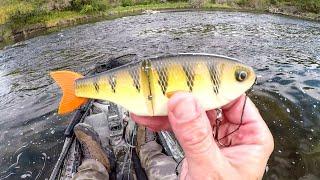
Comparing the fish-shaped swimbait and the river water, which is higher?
the fish-shaped swimbait

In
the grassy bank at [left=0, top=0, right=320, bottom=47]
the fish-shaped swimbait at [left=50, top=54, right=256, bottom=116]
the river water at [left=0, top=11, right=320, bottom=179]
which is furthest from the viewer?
the grassy bank at [left=0, top=0, right=320, bottom=47]

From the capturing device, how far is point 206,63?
268cm

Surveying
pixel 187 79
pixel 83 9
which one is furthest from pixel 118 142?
pixel 83 9

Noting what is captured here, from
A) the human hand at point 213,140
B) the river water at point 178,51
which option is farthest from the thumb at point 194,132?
the river water at point 178,51

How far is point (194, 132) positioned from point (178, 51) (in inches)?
799

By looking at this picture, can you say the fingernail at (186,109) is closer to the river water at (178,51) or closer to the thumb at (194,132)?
the thumb at (194,132)

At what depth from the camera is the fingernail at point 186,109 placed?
2.55 meters

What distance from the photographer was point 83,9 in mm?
46438

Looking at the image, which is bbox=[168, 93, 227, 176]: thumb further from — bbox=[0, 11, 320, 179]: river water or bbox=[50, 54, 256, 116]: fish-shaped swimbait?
bbox=[0, 11, 320, 179]: river water

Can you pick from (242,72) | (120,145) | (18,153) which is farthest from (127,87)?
(18,153)

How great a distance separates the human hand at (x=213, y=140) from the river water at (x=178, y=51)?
266 inches

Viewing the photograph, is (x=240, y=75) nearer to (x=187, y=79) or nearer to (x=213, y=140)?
(x=187, y=79)

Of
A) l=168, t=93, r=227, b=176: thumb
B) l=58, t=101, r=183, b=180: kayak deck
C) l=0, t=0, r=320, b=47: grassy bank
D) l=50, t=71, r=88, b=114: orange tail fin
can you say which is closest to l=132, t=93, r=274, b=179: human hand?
l=168, t=93, r=227, b=176: thumb

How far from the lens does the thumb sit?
258 cm
